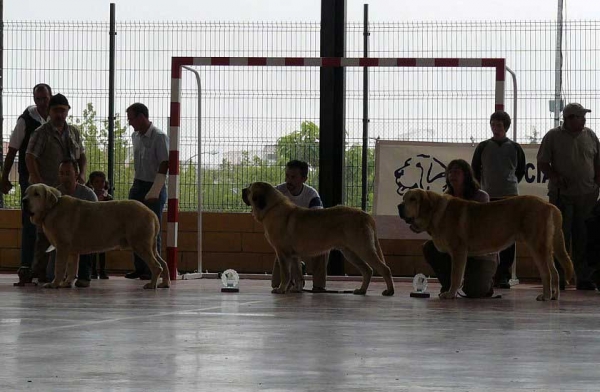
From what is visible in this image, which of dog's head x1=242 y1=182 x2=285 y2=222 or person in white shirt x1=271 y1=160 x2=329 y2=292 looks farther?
person in white shirt x1=271 y1=160 x2=329 y2=292

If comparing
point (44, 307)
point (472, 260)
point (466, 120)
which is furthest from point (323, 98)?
point (44, 307)

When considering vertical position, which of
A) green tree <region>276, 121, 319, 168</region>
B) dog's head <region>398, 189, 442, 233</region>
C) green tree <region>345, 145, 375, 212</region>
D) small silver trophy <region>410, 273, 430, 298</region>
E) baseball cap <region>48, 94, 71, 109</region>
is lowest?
small silver trophy <region>410, 273, 430, 298</region>

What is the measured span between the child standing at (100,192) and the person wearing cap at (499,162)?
12.2 ft

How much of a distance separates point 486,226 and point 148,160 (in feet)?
13.0

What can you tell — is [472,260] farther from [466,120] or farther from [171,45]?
[171,45]

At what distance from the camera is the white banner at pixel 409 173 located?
44.4ft

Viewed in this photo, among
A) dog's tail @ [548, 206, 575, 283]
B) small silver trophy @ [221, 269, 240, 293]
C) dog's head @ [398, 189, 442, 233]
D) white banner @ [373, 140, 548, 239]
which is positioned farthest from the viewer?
white banner @ [373, 140, 548, 239]

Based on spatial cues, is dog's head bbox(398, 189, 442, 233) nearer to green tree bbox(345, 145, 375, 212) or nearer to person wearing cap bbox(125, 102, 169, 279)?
person wearing cap bbox(125, 102, 169, 279)

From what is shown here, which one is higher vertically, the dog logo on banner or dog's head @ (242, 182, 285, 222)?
the dog logo on banner

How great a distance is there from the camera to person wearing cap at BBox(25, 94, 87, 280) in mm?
11727

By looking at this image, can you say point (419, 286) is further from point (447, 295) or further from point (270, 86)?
point (270, 86)

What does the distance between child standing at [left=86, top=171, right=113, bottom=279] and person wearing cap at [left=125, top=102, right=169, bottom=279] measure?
0.37m

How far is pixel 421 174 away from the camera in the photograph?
13594 mm

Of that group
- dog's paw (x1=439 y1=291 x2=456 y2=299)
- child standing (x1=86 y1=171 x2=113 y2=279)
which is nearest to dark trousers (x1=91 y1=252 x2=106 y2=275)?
child standing (x1=86 y1=171 x2=113 y2=279)
